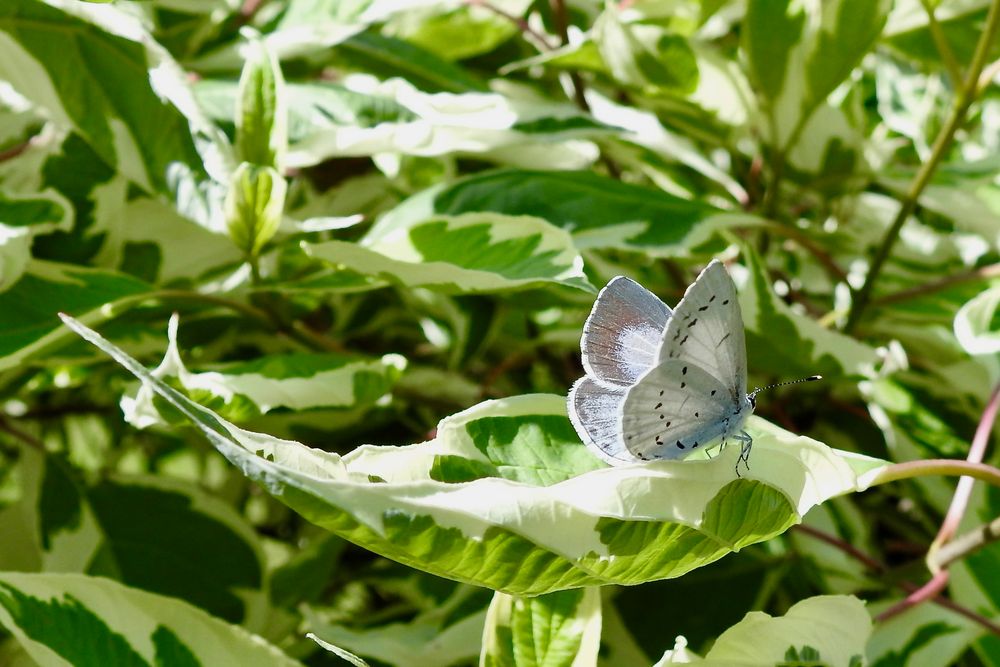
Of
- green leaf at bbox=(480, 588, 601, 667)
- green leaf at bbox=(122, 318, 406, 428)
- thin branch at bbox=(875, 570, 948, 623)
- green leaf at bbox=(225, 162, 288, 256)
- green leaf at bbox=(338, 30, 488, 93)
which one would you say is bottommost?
thin branch at bbox=(875, 570, 948, 623)

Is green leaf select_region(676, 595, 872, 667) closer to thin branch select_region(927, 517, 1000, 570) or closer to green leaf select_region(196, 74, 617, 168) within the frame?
thin branch select_region(927, 517, 1000, 570)

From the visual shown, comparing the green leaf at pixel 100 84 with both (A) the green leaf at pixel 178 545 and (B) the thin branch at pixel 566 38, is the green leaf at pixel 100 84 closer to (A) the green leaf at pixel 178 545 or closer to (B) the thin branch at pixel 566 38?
(A) the green leaf at pixel 178 545

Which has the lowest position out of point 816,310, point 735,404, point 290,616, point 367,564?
point 367,564

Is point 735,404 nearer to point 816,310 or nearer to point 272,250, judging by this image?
point 272,250

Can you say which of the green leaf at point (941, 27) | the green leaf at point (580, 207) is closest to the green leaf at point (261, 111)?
the green leaf at point (580, 207)

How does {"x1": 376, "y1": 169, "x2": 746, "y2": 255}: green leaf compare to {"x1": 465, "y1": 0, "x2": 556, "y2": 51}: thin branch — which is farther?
{"x1": 465, "y1": 0, "x2": 556, "y2": 51}: thin branch

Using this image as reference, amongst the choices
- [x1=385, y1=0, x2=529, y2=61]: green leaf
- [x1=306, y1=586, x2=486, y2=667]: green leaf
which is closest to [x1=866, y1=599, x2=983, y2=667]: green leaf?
[x1=306, y1=586, x2=486, y2=667]: green leaf

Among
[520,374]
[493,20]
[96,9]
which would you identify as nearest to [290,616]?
[520,374]
